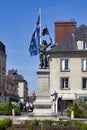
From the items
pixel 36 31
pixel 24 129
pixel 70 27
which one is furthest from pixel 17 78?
pixel 24 129

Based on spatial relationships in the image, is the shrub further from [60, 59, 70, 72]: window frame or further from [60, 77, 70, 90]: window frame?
[60, 59, 70, 72]: window frame

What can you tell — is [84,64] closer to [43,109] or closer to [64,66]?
[64,66]

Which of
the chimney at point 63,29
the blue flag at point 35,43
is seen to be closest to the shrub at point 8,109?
the blue flag at point 35,43

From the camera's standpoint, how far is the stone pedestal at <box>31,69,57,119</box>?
28.4 meters

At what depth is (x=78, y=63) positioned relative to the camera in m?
63.3

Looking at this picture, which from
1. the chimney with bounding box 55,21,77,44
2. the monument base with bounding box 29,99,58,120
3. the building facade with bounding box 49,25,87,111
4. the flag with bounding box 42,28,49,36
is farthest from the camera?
the chimney with bounding box 55,21,77,44

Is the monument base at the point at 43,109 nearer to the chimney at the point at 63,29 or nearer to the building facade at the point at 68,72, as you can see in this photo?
the building facade at the point at 68,72

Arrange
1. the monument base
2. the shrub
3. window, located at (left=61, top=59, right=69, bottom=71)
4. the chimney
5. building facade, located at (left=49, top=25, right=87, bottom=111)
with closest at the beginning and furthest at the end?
the monument base < the shrub < building facade, located at (left=49, top=25, right=87, bottom=111) < window, located at (left=61, top=59, right=69, bottom=71) < the chimney

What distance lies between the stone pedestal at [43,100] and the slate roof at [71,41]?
34.4m

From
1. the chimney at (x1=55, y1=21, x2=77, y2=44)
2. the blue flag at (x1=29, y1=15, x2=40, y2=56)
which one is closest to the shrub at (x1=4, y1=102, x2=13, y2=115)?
the blue flag at (x1=29, y1=15, x2=40, y2=56)

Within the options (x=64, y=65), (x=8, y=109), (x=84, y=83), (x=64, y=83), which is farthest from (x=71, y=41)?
(x=8, y=109)

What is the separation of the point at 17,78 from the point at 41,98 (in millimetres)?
111447

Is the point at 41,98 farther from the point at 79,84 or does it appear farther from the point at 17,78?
the point at 17,78

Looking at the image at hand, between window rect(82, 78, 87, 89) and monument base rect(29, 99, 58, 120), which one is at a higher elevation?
window rect(82, 78, 87, 89)
